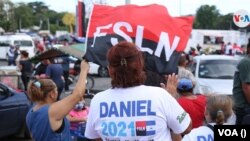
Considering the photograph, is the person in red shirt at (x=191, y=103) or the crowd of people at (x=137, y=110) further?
the person in red shirt at (x=191, y=103)

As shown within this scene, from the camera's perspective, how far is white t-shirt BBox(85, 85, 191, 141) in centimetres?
335

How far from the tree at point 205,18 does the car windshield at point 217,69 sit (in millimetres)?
83387

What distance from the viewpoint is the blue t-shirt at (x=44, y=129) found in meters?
4.32

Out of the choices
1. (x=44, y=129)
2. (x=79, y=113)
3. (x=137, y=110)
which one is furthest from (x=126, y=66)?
(x=79, y=113)

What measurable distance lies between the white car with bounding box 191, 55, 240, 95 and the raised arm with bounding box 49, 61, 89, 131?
281 inches

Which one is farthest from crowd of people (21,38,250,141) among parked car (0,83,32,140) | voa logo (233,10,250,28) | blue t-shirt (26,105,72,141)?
voa logo (233,10,250,28)

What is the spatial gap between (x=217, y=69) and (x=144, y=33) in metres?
7.41

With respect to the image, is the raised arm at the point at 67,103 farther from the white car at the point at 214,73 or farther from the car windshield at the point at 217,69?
the car windshield at the point at 217,69

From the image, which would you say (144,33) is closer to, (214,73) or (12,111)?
(12,111)

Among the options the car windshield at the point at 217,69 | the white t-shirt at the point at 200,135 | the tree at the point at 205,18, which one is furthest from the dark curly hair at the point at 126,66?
the tree at the point at 205,18

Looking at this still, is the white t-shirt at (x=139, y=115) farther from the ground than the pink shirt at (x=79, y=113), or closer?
farther from the ground

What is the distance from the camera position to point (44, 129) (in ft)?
14.3

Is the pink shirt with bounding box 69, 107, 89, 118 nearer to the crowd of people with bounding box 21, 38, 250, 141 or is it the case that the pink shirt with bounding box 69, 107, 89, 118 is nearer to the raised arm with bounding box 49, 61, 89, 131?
the raised arm with bounding box 49, 61, 89, 131

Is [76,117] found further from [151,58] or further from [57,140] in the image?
[57,140]
